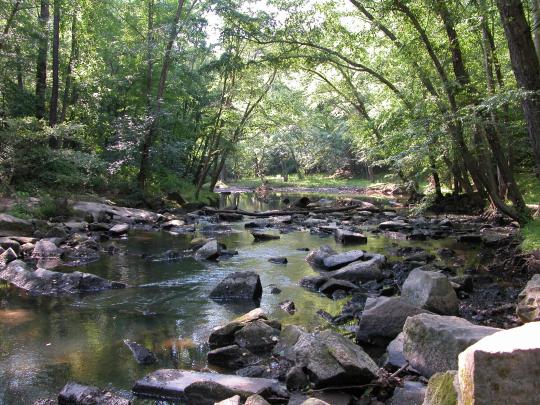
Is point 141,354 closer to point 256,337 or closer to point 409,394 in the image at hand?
point 256,337

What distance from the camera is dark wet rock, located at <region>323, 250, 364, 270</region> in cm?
1106

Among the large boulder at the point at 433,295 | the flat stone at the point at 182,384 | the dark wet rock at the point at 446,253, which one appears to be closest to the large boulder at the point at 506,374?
the flat stone at the point at 182,384

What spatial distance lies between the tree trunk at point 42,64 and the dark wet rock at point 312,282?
1668 cm

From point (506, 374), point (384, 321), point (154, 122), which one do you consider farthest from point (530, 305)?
point (154, 122)

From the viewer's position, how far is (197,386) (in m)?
4.68

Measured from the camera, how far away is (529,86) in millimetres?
9242

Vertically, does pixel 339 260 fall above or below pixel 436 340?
below

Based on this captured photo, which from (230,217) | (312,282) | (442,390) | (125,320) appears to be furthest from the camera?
(230,217)

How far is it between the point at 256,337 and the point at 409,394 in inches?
95.8

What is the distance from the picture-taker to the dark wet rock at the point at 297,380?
16.2 feet

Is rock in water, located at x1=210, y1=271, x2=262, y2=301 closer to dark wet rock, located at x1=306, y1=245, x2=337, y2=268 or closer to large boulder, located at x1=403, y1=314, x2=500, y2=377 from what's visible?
dark wet rock, located at x1=306, y1=245, x2=337, y2=268

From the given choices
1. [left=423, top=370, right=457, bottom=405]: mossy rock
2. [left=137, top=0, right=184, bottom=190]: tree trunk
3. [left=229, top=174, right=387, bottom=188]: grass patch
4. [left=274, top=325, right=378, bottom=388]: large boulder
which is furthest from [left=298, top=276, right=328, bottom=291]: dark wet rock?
[left=229, top=174, right=387, bottom=188]: grass patch

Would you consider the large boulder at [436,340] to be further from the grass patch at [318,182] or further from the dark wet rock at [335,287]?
the grass patch at [318,182]

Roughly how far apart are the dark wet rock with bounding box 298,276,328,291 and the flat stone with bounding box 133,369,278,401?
4.48m
